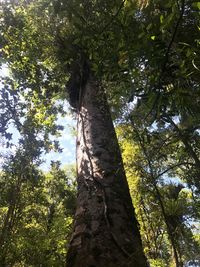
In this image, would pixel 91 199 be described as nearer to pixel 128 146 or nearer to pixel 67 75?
pixel 67 75

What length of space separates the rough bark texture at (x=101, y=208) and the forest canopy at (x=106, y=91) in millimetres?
273

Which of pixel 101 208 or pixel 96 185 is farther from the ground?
pixel 96 185

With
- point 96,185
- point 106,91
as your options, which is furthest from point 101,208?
point 106,91

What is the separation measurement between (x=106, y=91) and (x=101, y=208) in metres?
1.44

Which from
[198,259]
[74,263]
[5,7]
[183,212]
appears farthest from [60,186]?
[74,263]

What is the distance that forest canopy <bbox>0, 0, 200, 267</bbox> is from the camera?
222cm

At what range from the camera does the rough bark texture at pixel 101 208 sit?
6.93 feet

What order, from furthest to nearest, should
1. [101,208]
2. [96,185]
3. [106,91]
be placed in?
1. [106,91]
2. [96,185]
3. [101,208]

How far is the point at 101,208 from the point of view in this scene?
8.31ft

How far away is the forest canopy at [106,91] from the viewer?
7.30 feet

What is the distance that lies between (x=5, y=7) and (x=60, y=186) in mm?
10766

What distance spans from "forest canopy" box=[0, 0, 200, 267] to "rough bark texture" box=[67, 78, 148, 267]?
0.90ft

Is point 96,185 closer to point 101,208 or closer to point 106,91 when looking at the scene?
point 101,208

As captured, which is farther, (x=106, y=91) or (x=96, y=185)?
→ (x=106, y=91)
